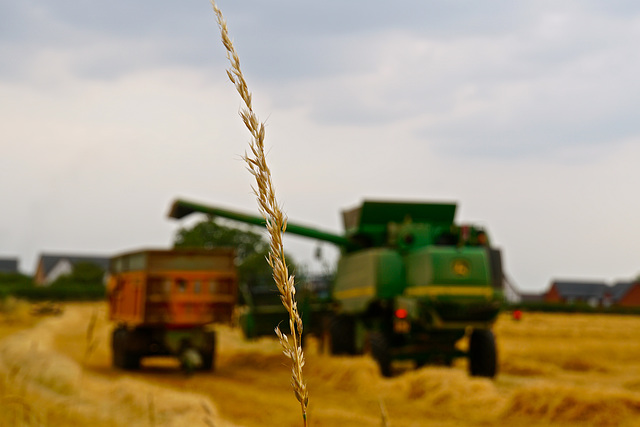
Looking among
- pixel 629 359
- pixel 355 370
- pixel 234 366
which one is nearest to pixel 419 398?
pixel 355 370

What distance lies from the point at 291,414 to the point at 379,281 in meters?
5.63

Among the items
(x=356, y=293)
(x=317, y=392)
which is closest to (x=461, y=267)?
(x=356, y=293)

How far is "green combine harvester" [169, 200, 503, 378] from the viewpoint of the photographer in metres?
14.6

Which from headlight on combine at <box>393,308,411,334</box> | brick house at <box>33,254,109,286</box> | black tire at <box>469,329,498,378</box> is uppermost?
brick house at <box>33,254,109,286</box>

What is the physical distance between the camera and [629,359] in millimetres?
21031

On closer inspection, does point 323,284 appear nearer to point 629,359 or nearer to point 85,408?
point 629,359

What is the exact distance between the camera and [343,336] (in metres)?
17.4

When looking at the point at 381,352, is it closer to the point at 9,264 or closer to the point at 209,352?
the point at 209,352

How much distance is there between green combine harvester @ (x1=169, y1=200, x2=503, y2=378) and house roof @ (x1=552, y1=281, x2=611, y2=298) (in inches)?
3413

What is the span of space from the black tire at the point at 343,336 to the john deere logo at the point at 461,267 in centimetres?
363

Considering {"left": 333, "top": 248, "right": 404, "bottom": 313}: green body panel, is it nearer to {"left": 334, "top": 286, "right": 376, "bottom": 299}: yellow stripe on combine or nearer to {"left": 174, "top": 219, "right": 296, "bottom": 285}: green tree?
{"left": 334, "top": 286, "right": 376, "bottom": 299}: yellow stripe on combine

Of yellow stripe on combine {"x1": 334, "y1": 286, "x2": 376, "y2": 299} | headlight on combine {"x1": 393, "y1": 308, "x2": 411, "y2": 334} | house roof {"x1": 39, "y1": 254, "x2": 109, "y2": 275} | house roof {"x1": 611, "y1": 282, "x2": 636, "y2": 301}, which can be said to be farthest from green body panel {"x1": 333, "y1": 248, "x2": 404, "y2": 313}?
house roof {"x1": 39, "y1": 254, "x2": 109, "y2": 275}

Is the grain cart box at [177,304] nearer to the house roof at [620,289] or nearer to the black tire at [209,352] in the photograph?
the black tire at [209,352]

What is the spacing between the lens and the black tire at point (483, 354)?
1552cm
